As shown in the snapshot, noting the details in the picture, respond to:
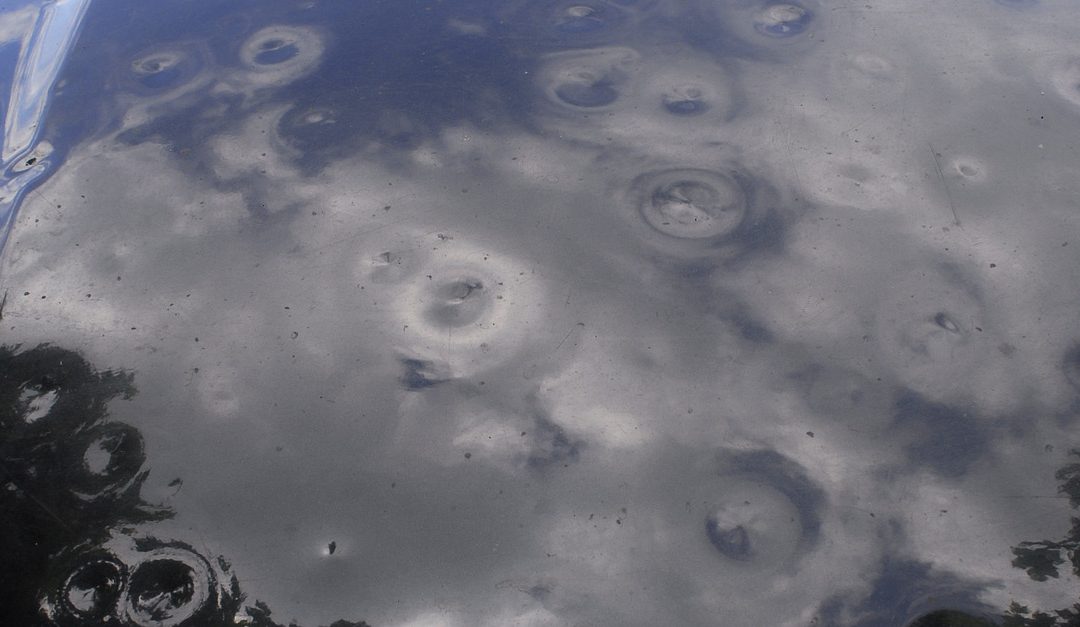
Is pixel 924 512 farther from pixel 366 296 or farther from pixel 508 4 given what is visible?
pixel 508 4

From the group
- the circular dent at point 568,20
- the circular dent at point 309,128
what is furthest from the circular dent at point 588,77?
the circular dent at point 309,128

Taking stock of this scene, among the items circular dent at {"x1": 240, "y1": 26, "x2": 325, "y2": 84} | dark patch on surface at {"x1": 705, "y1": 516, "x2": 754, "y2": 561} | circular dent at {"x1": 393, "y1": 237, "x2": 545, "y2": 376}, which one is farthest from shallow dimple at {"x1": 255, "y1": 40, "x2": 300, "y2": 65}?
dark patch on surface at {"x1": 705, "y1": 516, "x2": 754, "y2": 561}

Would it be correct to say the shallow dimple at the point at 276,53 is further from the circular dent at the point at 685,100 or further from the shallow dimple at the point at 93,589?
the shallow dimple at the point at 93,589

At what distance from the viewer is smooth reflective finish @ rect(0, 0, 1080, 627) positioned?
2553 millimetres

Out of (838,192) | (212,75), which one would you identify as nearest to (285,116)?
(212,75)

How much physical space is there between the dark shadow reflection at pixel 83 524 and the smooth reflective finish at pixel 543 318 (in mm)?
11

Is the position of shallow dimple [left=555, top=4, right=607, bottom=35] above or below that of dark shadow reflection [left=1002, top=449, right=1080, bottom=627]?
above

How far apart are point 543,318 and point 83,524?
5.68 ft

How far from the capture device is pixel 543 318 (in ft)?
10.1

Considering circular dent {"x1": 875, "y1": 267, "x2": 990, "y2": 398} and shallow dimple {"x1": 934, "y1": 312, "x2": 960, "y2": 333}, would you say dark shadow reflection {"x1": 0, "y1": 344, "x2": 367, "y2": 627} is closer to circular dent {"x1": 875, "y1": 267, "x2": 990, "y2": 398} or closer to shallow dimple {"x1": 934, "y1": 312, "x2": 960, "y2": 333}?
circular dent {"x1": 875, "y1": 267, "x2": 990, "y2": 398}

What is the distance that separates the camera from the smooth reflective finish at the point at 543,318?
8.38ft

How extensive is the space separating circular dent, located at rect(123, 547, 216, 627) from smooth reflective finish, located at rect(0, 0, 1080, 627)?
10 millimetres

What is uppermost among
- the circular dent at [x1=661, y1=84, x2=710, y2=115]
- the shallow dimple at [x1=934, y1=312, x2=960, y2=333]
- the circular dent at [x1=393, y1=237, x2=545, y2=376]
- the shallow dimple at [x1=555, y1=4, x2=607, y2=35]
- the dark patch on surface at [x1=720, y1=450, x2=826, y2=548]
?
the shallow dimple at [x1=555, y1=4, x2=607, y2=35]

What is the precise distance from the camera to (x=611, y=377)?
9.62ft
